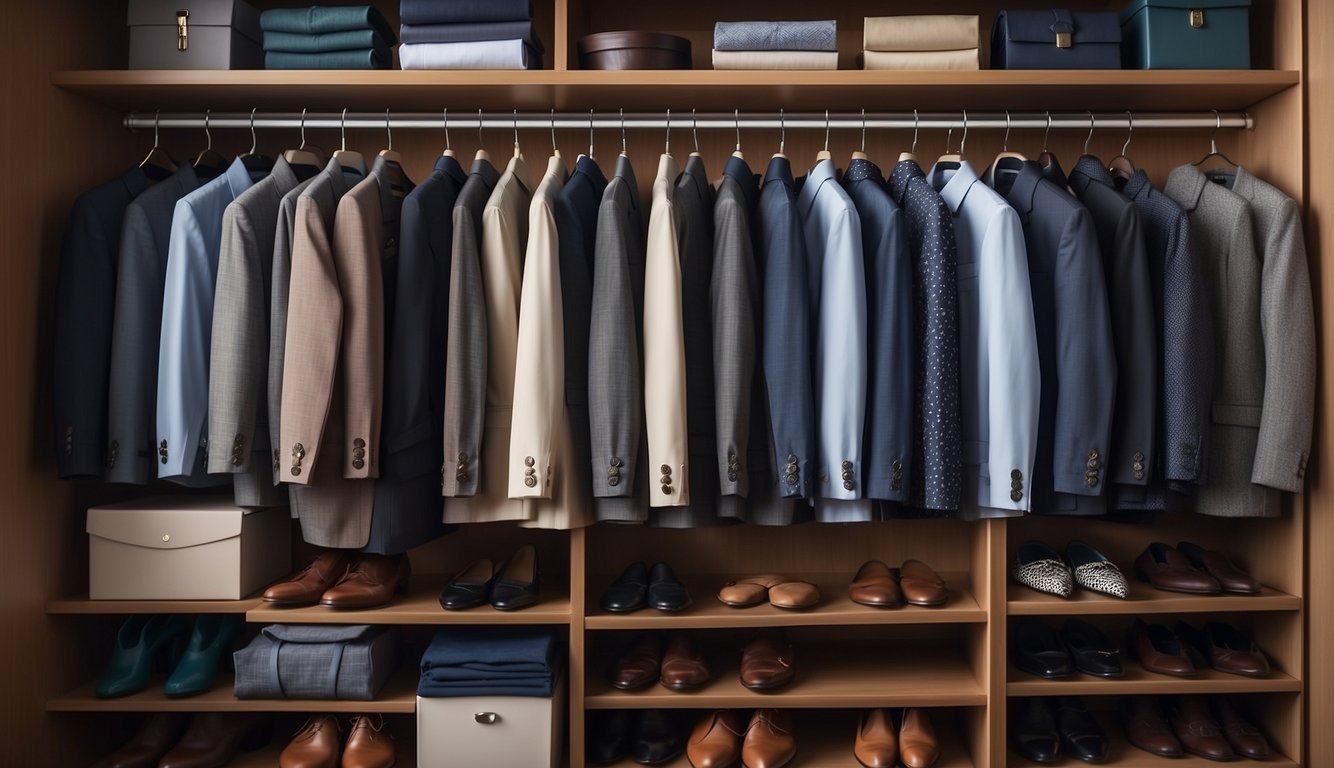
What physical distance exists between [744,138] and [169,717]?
7.75ft

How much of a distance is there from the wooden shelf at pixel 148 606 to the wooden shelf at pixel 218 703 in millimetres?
224

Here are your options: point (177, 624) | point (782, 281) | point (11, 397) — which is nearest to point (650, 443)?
point (782, 281)

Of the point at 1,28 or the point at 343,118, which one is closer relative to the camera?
the point at 1,28

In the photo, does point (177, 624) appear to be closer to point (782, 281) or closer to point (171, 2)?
point (171, 2)

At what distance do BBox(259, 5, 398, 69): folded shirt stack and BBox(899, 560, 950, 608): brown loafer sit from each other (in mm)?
2049

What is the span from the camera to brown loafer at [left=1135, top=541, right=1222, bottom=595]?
2424 mm

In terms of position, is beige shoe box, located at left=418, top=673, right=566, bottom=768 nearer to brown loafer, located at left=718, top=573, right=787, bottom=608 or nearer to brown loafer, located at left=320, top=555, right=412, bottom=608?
brown loafer, located at left=320, top=555, right=412, bottom=608

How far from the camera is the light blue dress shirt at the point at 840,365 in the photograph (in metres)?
2.21

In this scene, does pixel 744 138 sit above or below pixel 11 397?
above

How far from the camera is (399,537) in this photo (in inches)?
88.3

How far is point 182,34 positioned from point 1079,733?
10.2 ft

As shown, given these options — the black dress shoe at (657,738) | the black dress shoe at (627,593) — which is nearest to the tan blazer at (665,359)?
the black dress shoe at (627,593)

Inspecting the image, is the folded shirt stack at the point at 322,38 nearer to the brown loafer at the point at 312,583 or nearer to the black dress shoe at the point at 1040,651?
the brown loafer at the point at 312,583

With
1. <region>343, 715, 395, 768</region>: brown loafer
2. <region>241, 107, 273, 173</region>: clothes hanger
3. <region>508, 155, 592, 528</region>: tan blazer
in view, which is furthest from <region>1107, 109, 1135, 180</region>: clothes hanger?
<region>343, 715, 395, 768</region>: brown loafer
